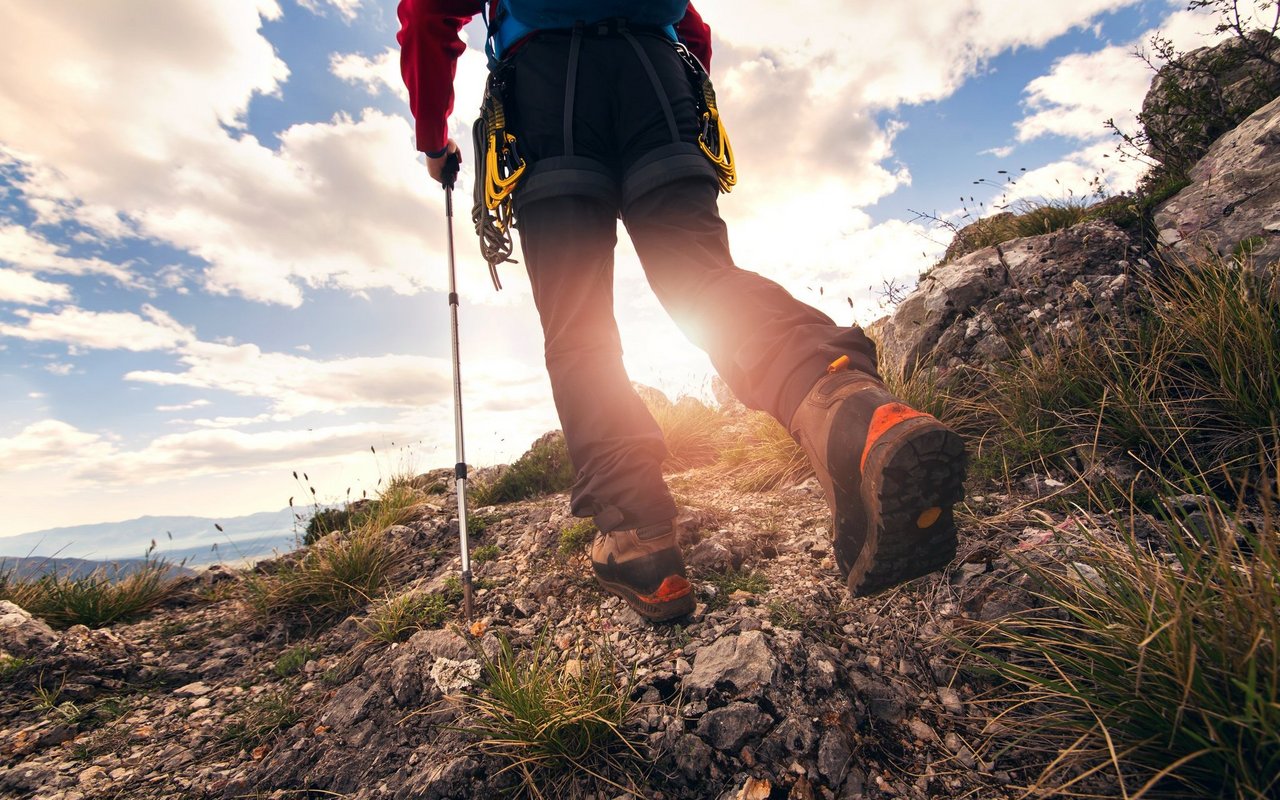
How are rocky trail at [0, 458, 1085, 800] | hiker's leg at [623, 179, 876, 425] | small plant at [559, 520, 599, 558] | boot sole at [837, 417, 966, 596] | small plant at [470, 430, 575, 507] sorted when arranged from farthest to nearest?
1. small plant at [470, 430, 575, 507]
2. small plant at [559, 520, 599, 558]
3. hiker's leg at [623, 179, 876, 425]
4. rocky trail at [0, 458, 1085, 800]
5. boot sole at [837, 417, 966, 596]

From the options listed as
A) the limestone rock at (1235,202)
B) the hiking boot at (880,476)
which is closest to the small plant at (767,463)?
the hiking boot at (880,476)

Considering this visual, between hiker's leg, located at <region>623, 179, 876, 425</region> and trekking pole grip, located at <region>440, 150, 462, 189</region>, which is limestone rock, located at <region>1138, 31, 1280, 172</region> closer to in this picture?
hiker's leg, located at <region>623, 179, 876, 425</region>

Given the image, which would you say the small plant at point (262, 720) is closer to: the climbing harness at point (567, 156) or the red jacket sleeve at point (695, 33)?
the climbing harness at point (567, 156)

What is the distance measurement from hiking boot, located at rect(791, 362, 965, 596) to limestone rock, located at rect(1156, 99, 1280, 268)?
10.9 feet

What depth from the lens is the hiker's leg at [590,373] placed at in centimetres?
220

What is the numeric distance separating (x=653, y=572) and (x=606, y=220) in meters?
1.51

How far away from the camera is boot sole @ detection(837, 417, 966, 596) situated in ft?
4.71

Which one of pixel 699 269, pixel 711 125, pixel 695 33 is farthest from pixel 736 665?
pixel 695 33

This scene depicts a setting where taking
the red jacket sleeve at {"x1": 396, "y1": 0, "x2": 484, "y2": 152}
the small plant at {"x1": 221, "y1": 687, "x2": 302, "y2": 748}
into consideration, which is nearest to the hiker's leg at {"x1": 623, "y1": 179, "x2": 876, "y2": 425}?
the red jacket sleeve at {"x1": 396, "y1": 0, "x2": 484, "y2": 152}

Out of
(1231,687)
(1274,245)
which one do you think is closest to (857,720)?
(1231,687)

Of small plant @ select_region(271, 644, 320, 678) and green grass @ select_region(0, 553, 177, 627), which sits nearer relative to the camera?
small plant @ select_region(271, 644, 320, 678)

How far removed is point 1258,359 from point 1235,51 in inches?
212

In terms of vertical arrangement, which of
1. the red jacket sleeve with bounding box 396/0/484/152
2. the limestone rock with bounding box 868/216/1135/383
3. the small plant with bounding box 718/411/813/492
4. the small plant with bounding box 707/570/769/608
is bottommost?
the small plant with bounding box 707/570/769/608

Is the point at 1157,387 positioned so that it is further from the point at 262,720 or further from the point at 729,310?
the point at 262,720
